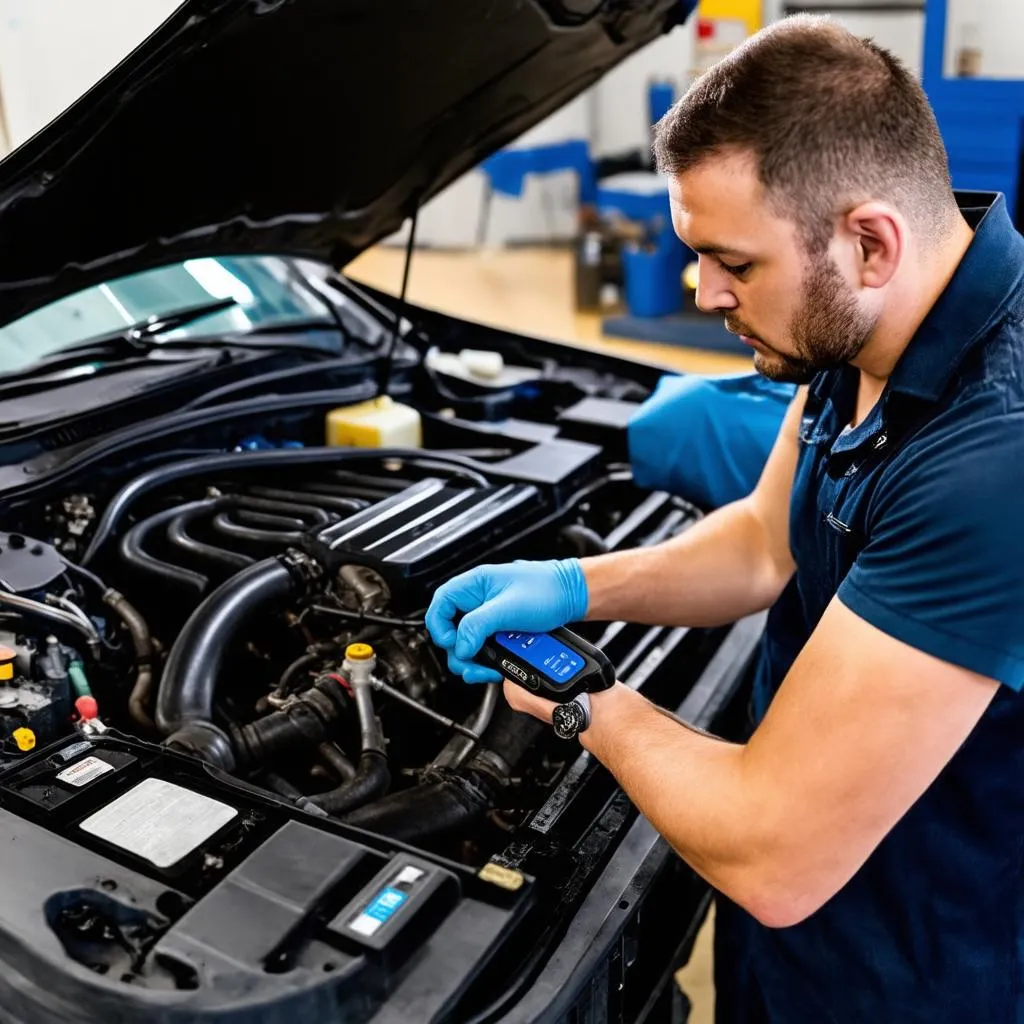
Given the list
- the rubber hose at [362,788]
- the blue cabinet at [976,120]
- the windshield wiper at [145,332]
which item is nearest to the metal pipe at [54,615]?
the rubber hose at [362,788]

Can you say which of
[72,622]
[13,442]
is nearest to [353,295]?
[13,442]

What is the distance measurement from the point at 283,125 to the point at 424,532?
642 mm

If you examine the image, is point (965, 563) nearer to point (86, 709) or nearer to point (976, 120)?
point (86, 709)

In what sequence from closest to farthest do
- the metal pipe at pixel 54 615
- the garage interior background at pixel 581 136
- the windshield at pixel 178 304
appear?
1. the metal pipe at pixel 54 615
2. the garage interior background at pixel 581 136
3. the windshield at pixel 178 304

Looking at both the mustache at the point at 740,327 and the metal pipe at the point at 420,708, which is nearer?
the mustache at the point at 740,327

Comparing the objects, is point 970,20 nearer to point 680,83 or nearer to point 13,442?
point 680,83

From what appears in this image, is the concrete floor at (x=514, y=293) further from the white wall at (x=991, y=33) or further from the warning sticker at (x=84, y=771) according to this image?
the warning sticker at (x=84, y=771)

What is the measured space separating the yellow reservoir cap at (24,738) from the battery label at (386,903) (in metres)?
0.44

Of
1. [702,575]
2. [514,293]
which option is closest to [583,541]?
[702,575]

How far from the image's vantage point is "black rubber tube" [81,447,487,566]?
1.60 m

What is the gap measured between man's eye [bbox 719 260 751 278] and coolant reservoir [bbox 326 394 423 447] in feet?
3.36

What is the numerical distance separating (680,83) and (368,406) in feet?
18.2

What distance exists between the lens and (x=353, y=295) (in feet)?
7.80

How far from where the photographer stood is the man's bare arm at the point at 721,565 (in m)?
1.45
